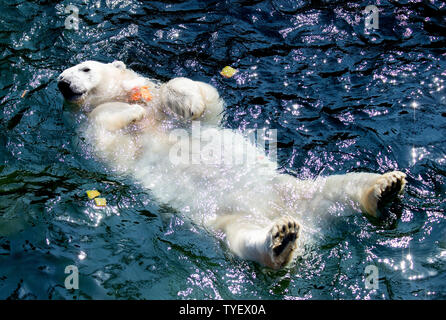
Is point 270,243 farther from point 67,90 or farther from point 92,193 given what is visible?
point 67,90

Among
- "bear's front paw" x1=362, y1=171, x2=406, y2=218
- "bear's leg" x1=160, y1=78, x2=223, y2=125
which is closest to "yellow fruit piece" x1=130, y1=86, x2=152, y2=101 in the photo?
"bear's leg" x1=160, y1=78, x2=223, y2=125

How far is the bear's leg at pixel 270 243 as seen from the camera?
3385 mm

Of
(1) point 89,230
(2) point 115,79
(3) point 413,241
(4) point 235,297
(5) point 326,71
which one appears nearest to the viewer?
(4) point 235,297

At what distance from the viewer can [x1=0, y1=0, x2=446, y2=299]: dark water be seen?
12.4 ft

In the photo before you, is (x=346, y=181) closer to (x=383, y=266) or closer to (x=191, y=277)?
(x=383, y=266)

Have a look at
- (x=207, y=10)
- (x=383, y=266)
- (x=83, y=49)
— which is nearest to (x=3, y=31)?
(x=83, y=49)

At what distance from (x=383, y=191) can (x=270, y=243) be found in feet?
3.76

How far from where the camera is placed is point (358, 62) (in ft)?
20.3

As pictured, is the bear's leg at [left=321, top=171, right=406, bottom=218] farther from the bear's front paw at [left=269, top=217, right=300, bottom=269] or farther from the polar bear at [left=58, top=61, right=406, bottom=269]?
the bear's front paw at [left=269, top=217, right=300, bottom=269]

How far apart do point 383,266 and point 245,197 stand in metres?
1.46

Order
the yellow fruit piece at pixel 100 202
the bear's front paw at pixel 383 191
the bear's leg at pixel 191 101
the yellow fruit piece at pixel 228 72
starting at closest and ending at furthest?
the bear's front paw at pixel 383 191, the yellow fruit piece at pixel 100 202, the bear's leg at pixel 191 101, the yellow fruit piece at pixel 228 72

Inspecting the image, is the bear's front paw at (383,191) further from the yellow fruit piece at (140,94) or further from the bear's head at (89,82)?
the bear's head at (89,82)

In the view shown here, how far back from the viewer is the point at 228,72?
6.34 meters

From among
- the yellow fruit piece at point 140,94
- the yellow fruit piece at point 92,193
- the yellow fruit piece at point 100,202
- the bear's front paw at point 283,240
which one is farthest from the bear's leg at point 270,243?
the yellow fruit piece at point 140,94
